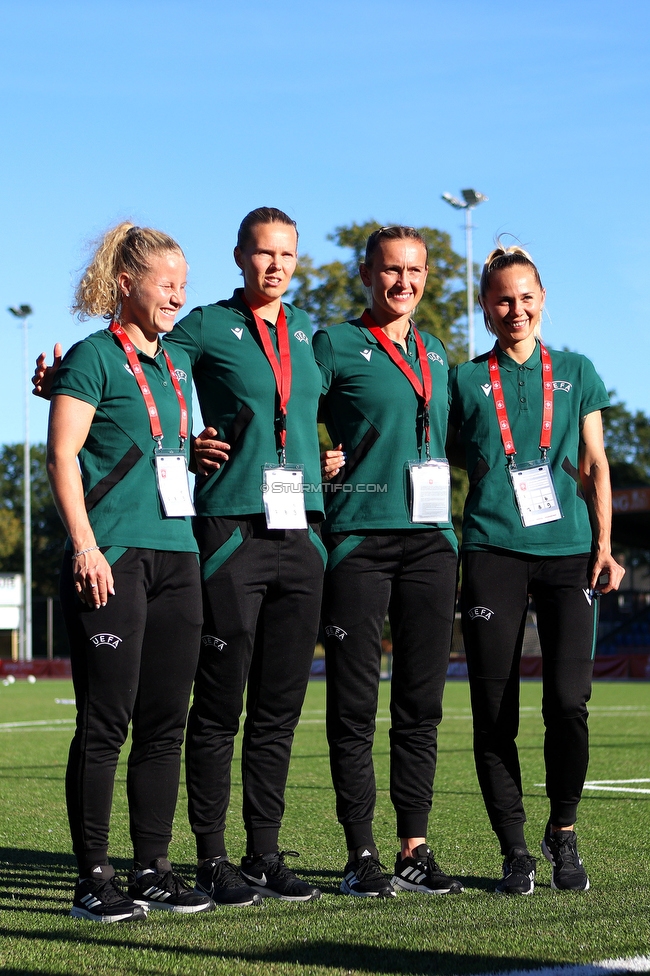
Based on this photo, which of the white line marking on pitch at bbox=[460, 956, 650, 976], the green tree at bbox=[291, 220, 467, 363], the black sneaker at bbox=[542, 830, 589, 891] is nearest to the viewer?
the white line marking on pitch at bbox=[460, 956, 650, 976]

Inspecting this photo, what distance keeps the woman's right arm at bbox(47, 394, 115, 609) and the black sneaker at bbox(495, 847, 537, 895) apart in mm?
1694

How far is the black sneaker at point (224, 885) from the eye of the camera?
3803 millimetres

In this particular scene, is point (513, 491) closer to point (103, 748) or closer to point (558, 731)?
point (558, 731)

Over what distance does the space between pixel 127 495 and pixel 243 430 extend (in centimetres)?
48

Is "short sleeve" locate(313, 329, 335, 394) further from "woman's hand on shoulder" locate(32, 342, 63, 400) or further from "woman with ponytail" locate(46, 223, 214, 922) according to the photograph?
"woman's hand on shoulder" locate(32, 342, 63, 400)

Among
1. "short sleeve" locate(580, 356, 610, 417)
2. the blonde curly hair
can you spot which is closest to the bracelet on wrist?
the blonde curly hair

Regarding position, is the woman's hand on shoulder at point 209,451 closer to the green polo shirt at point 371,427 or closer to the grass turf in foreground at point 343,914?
the green polo shirt at point 371,427

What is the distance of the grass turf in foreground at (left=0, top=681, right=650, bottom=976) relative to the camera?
303cm

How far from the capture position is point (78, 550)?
359 cm

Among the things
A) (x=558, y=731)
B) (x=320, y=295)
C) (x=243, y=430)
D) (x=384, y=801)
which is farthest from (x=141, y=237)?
(x=320, y=295)

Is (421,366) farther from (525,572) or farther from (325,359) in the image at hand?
(525,572)

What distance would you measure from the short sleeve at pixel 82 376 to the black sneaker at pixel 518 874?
7.02ft

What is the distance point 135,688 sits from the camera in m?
3.71

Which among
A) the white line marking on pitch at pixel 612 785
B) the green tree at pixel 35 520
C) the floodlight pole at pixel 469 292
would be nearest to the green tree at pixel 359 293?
the floodlight pole at pixel 469 292
